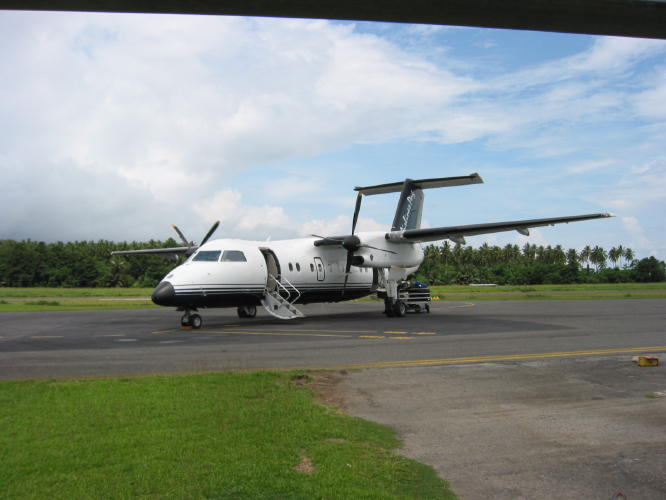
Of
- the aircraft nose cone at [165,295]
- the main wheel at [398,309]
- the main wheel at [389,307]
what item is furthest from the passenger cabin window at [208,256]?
the main wheel at [398,309]

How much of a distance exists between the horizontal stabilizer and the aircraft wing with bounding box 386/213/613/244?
2.86 metres

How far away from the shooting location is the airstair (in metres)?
20.9

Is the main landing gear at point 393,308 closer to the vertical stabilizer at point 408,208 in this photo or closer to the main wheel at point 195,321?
the vertical stabilizer at point 408,208

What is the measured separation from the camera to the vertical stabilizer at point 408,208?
26.6 metres

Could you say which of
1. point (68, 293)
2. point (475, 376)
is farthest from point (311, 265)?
point (68, 293)

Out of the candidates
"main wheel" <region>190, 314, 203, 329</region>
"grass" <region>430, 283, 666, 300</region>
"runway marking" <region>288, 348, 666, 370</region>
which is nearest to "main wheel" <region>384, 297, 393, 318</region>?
"main wheel" <region>190, 314, 203, 329</region>

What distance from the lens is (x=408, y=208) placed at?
27000mm

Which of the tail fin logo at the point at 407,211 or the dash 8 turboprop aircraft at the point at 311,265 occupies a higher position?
the tail fin logo at the point at 407,211

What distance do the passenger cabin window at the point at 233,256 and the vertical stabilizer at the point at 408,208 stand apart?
29.7ft

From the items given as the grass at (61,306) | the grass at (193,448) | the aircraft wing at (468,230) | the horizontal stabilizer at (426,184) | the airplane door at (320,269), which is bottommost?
the grass at (61,306)

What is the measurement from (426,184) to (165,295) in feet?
48.5

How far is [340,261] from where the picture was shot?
24.9 metres

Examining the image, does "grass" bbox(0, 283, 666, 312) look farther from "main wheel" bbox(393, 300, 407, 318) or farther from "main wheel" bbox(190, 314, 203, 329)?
"main wheel" bbox(393, 300, 407, 318)

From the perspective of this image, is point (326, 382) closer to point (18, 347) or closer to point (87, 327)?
point (18, 347)
